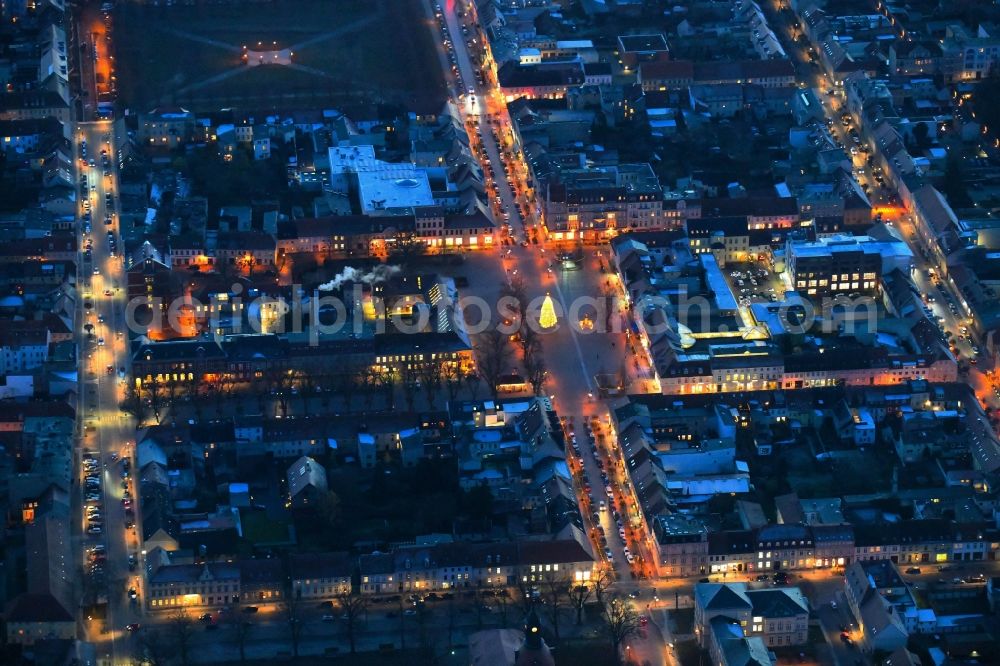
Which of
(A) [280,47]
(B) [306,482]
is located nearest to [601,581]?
(B) [306,482]

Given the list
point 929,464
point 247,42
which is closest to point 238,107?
point 247,42

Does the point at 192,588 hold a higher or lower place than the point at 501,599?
higher

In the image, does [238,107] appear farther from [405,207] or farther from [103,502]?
[103,502]

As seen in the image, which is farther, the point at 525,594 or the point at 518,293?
the point at 518,293

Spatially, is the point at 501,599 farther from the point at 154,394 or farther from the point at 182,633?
the point at 154,394

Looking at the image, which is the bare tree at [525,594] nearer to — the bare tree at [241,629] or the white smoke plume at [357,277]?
the bare tree at [241,629]

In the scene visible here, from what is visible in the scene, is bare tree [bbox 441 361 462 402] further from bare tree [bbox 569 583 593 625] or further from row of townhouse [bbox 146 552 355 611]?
bare tree [bbox 569 583 593 625]
